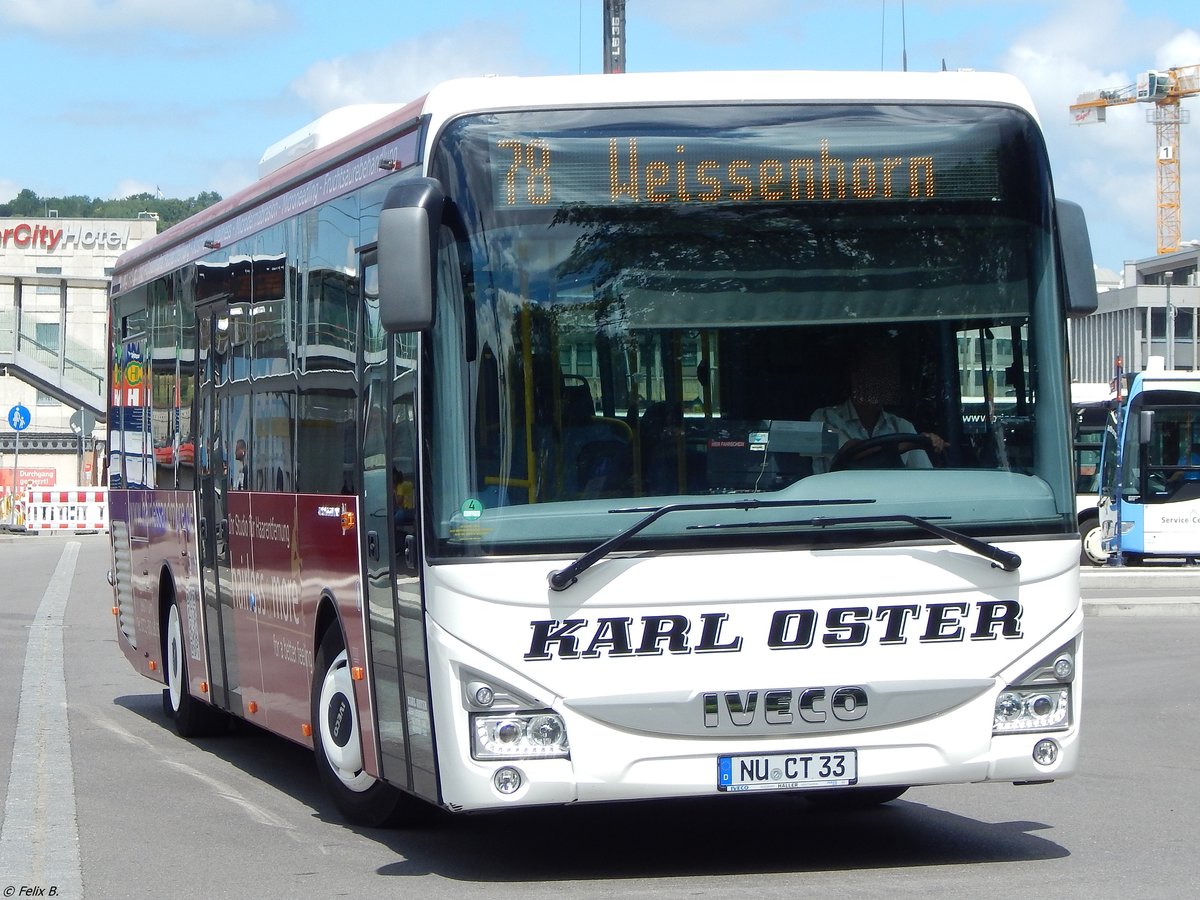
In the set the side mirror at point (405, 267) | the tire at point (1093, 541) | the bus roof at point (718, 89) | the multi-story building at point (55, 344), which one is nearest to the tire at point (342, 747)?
the side mirror at point (405, 267)

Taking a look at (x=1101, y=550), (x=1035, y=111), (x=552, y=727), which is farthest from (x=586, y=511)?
(x=1101, y=550)

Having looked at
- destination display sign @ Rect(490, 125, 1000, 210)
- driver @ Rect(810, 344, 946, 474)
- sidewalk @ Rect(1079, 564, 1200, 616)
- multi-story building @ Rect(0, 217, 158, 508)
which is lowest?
sidewalk @ Rect(1079, 564, 1200, 616)

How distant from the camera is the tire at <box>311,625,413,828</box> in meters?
8.24

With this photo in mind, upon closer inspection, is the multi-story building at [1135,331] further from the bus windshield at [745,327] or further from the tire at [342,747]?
the bus windshield at [745,327]

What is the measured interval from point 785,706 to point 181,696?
626 centimetres

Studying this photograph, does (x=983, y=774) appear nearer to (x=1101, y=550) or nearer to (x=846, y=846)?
(x=846, y=846)

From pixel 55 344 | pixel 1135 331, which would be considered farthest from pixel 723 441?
pixel 1135 331

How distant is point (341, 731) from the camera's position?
27.8ft

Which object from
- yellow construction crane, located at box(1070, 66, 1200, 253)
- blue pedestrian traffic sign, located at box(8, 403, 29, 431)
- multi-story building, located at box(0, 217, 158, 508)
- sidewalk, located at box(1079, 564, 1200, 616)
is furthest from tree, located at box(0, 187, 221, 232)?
sidewalk, located at box(1079, 564, 1200, 616)

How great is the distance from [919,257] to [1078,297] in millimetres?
673

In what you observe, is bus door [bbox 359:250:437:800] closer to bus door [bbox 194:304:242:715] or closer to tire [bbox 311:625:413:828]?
tire [bbox 311:625:413:828]

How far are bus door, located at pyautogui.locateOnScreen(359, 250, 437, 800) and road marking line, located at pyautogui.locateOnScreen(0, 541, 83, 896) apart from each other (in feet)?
4.50

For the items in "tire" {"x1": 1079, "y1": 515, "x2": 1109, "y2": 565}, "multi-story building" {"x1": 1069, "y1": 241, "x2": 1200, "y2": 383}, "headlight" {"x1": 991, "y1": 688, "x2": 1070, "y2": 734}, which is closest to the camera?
"headlight" {"x1": 991, "y1": 688, "x2": 1070, "y2": 734}

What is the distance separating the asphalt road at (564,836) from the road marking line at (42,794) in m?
0.02
